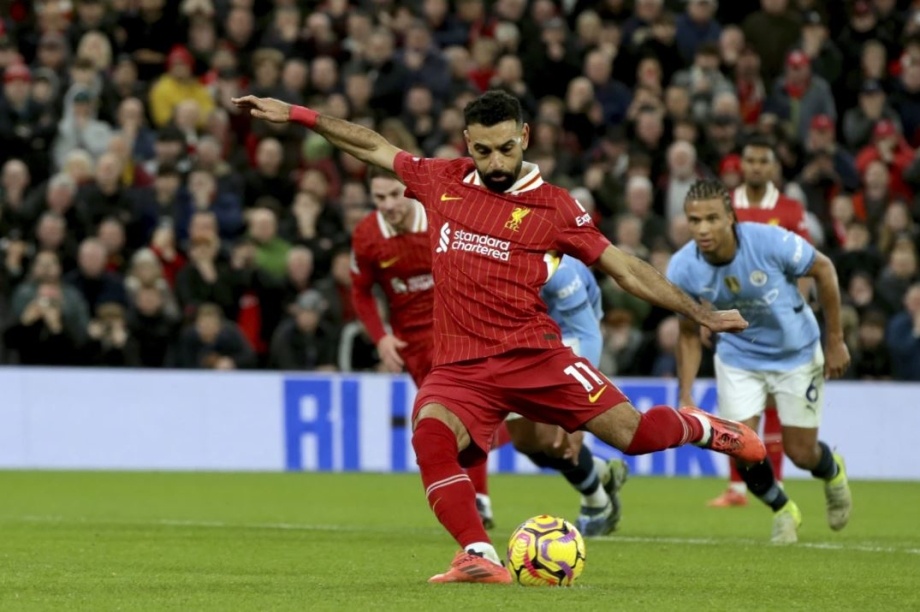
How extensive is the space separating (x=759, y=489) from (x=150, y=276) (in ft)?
30.4

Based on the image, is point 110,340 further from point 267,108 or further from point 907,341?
point 267,108

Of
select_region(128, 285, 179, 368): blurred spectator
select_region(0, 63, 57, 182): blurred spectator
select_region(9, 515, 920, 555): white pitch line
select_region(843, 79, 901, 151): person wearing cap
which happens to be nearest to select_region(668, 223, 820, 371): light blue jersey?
select_region(9, 515, 920, 555): white pitch line

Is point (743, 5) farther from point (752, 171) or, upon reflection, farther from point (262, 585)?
point (262, 585)

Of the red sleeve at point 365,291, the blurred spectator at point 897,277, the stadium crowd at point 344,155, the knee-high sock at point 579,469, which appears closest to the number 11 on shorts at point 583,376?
the knee-high sock at point 579,469

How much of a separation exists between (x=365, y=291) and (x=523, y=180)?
4.56m

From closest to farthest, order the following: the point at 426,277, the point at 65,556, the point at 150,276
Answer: the point at 65,556 → the point at 426,277 → the point at 150,276

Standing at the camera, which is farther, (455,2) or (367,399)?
(455,2)

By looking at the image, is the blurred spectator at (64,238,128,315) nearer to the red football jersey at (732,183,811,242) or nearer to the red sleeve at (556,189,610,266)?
the red football jersey at (732,183,811,242)

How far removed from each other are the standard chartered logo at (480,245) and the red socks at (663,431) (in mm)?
1075

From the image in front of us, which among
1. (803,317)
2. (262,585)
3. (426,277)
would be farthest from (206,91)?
(262,585)

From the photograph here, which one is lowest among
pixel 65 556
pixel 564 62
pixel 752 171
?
pixel 65 556

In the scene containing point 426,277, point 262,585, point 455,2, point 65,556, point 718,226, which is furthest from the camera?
point 455,2

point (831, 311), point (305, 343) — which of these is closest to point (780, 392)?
point (831, 311)

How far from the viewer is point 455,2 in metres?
24.6
